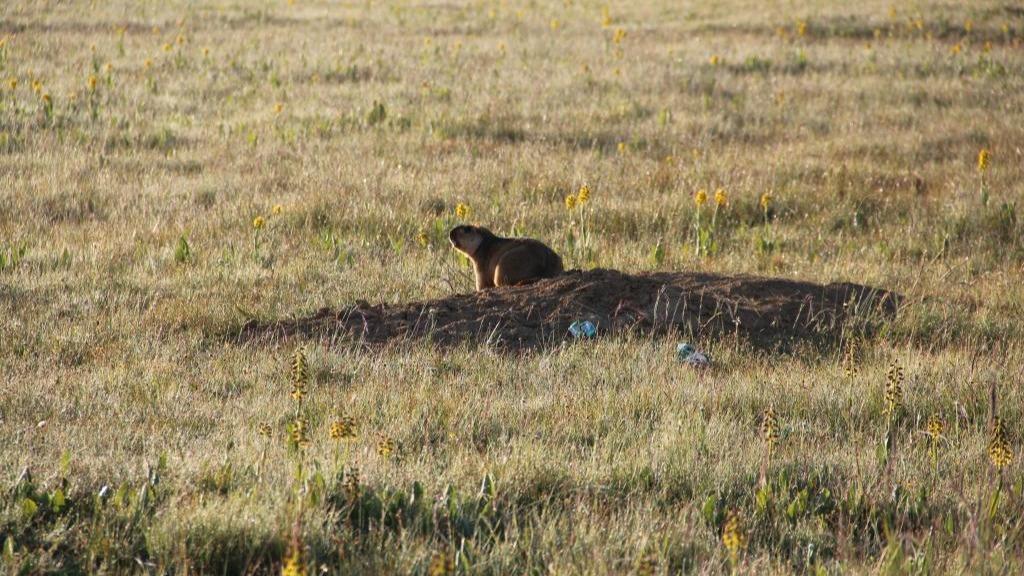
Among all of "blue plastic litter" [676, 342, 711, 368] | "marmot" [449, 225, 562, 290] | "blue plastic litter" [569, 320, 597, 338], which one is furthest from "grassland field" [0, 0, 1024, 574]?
"marmot" [449, 225, 562, 290]

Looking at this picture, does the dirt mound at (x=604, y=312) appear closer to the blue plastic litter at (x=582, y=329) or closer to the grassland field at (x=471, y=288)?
the blue plastic litter at (x=582, y=329)

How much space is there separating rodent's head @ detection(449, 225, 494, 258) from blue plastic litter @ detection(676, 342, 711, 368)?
1.74 m

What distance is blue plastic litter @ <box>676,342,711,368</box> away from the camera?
6.71m

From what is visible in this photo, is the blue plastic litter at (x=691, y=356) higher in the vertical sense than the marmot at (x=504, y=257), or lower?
lower

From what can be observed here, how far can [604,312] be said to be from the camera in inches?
294

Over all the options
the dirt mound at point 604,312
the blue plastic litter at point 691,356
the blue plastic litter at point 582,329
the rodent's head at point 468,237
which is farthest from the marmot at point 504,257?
the blue plastic litter at point 691,356

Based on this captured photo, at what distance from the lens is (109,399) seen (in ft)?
18.5

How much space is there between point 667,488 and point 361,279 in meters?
4.22

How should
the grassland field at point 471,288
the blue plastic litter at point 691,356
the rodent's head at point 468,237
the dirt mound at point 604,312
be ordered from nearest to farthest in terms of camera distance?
the grassland field at point 471,288, the blue plastic litter at point 691,356, the dirt mound at point 604,312, the rodent's head at point 468,237

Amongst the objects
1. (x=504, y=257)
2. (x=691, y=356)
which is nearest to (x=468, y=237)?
(x=504, y=257)

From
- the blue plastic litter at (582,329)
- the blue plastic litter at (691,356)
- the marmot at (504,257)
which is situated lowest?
the blue plastic litter at (691,356)

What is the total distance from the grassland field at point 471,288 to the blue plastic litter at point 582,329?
352 mm

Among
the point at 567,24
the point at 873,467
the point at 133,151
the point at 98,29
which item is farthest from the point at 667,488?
the point at 567,24

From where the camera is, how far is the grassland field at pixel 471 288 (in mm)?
4270
